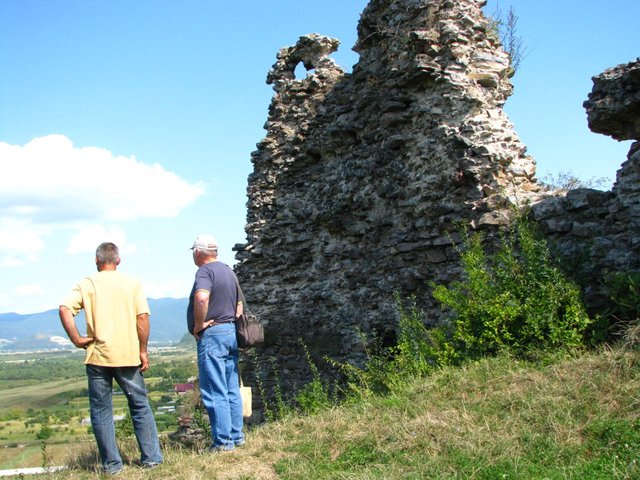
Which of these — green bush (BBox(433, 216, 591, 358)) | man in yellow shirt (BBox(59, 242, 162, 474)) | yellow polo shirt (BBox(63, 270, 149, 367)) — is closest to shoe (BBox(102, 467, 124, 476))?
man in yellow shirt (BBox(59, 242, 162, 474))

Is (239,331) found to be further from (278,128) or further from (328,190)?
(278,128)

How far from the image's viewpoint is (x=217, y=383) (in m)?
5.11

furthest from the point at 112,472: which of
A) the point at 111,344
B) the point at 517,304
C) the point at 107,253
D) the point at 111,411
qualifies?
the point at 517,304

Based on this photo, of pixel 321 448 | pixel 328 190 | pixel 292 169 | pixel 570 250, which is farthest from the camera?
pixel 292 169

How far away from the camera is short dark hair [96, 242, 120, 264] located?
507 centimetres

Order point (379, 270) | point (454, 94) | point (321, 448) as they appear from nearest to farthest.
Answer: point (321, 448)
point (454, 94)
point (379, 270)

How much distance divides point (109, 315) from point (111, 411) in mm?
833

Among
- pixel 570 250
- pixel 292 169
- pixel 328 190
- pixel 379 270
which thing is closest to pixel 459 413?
pixel 570 250

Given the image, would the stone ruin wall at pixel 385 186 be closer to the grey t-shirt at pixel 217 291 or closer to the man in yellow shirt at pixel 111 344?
the grey t-shirt at pixel 217 291

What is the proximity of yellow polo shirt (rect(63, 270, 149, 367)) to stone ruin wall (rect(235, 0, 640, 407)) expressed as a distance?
151 inches

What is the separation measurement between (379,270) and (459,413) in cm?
375

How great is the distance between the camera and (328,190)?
9266mm

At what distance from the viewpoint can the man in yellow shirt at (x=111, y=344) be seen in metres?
4.84

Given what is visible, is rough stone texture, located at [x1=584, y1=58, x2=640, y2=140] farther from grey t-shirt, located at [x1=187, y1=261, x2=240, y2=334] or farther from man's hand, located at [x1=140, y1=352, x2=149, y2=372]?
man's hand, located at [x1=140, y1=352, x2=149, y2=372]
